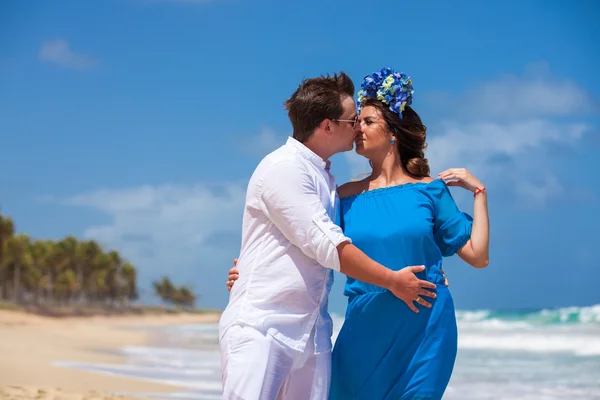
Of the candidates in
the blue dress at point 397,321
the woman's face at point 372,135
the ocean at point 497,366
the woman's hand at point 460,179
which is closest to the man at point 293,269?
the blue dress at point 397,321

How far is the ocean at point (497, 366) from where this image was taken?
1010 cm

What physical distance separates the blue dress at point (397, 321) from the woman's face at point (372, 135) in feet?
0.76

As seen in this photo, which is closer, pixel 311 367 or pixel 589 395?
pixel 311 367

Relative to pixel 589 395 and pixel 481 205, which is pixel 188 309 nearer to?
pixel 589 395

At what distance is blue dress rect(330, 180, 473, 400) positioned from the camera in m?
3.11

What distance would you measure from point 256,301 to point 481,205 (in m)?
1.10

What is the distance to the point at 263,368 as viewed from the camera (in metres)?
2.69

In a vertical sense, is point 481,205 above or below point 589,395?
above

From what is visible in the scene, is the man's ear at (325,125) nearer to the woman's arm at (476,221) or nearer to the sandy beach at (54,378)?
the woman's arm at (476,221)

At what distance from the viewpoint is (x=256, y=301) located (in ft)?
9.02

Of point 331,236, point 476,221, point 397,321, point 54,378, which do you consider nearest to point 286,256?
point 331,236

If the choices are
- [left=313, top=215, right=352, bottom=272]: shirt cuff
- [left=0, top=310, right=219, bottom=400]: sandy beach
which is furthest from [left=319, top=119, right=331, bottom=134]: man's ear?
[left=0, top=310, right=219, bottom=400]: sandy beach

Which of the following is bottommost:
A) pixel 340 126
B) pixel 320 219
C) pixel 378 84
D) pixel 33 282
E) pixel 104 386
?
pixel 104 386

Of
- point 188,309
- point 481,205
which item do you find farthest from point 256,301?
point 188,309
